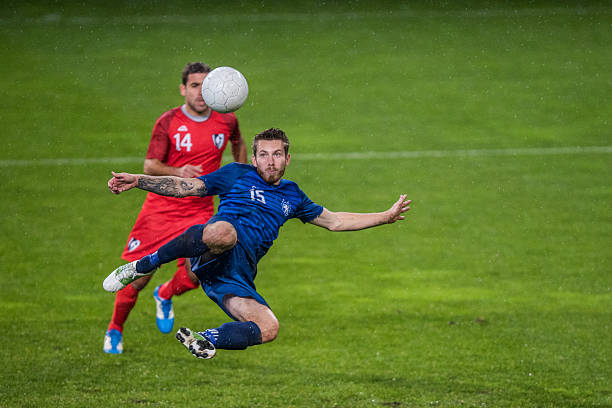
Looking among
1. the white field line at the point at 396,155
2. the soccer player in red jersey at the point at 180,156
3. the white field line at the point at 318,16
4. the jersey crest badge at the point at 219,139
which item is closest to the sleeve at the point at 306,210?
the soccer player in red jersey at the point at 180,156

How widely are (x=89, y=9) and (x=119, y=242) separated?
42.4 ft

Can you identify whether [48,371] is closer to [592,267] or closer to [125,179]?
[125,179]

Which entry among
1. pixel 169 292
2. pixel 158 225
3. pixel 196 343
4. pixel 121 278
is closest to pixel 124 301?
pixel 169 292

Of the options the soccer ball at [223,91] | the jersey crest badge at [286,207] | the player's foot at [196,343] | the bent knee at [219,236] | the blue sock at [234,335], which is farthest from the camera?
the soccer ball at [223,91]

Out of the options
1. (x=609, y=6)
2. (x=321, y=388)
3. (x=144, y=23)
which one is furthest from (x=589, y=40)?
(x=321, y=388)

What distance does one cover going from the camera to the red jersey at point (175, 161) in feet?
28.2

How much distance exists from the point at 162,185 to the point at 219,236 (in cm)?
59

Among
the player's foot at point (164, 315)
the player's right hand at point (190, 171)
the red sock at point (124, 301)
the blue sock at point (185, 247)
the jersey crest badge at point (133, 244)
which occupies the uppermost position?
the player's right hand at point (190, 171)

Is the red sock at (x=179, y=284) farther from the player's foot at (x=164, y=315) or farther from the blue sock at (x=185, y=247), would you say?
the blue sock at (x=185, y=247)

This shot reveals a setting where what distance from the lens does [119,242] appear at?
12.5 meters

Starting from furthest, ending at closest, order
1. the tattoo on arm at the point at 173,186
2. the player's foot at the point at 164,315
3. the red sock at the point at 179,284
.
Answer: the player's foot at the point at 164,315, the red sock at the point at 179,284, the tattoo on arm at the point at 173,186

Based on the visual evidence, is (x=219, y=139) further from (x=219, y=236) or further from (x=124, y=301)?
(x=219, y=236)

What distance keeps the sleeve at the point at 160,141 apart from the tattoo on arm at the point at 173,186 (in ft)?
6.13

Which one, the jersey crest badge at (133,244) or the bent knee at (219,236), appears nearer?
the bent knee at (219,236)
